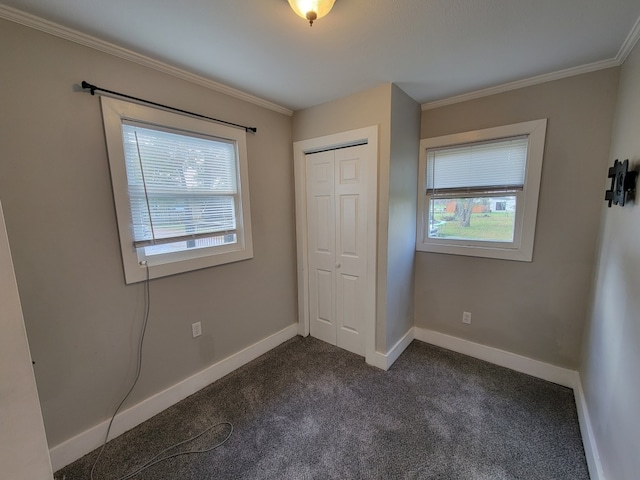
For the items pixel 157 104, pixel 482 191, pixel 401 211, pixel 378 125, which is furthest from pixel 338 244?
pixel 157 104

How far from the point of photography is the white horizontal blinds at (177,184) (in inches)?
67.9

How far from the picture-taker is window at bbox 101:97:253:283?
1656mm

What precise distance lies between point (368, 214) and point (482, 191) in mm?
1058

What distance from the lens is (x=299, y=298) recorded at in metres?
2.95

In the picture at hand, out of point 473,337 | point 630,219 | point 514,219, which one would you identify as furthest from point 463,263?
point 630,219

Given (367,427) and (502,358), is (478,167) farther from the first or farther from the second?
(367,427)

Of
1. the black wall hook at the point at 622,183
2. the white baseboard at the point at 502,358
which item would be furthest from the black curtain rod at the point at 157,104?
the white baseboard at the point at 502,358

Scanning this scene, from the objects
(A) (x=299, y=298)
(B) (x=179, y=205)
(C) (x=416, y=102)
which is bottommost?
(A) (x=299, y=298)

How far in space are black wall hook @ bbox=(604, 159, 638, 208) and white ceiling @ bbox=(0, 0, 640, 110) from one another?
29.6 inches

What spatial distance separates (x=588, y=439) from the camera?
5.00 ft

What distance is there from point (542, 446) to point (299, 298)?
2181mm

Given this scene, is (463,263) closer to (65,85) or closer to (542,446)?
(542,446)

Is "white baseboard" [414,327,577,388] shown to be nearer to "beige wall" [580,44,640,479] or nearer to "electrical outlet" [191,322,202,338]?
"beige wall" [580,44,640,479]

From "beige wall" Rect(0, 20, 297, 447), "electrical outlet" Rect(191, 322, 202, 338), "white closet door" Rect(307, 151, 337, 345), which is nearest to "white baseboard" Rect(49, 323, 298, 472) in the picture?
"beige wall" Rect(0, 20, 297, 447)
